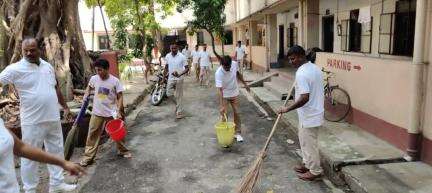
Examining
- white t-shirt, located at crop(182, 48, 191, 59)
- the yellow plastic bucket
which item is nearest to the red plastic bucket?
the yellow plastic bucket

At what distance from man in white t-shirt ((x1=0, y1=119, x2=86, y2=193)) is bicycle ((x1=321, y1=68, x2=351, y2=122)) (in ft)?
19.7

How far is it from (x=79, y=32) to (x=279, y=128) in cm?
637

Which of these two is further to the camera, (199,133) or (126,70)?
(126,70)

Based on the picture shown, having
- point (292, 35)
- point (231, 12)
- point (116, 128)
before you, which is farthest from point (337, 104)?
point (231, 12)

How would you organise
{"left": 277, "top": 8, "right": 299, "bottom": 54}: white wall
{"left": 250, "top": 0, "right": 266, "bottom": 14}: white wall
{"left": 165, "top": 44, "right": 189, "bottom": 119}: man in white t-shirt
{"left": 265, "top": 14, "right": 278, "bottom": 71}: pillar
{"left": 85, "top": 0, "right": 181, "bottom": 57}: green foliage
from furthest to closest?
{"left": 85, "top": 0, "right": 181, "bottom": 57}: green foliage, {"left": 265, "top": 14, "right": 278, "bottom": 71}: pillar, {"left": 277, "top": 8, "right": 299, "bottom": 54}: white wall, {"left": 250, "top": 0, "right": 266, "bottom": 14}: white wall, {"left": 165, "top": 44, "right": 189, "bottom": 119}: man in white t-shirt

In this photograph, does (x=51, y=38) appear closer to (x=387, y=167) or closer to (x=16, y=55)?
(x=16, y=55)

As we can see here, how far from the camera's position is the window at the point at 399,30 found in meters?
7.55

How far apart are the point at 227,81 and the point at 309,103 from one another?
93.6 inches

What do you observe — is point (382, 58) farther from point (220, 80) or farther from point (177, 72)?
point (177, 72)

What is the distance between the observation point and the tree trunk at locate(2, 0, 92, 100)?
9.63m

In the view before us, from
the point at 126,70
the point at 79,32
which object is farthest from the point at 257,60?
the point at 79,32

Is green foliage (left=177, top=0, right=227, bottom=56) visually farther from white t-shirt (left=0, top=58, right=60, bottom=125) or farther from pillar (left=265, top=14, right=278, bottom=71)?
white t-shirt (left=0, top=58, right=60, bottom=125)

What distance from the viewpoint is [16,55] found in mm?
9352

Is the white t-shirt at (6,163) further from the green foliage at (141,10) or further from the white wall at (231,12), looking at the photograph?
the white wall at (231,12)
